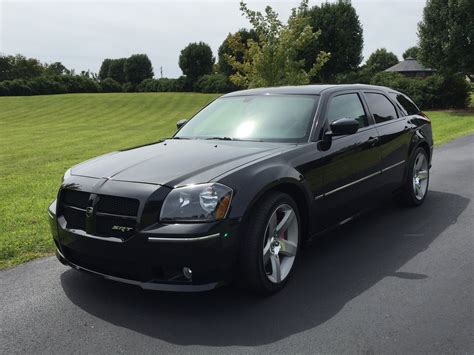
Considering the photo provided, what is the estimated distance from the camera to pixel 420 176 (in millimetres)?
6480

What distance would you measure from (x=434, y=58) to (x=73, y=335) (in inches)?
985

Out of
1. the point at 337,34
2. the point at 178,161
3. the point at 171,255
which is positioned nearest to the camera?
the point at 171,255

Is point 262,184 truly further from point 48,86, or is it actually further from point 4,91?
point 48,86

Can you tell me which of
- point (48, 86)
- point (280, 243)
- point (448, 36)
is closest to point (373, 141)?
point (280, 243)

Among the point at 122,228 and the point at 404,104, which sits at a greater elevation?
the point at 404,104

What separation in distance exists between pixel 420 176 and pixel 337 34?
35.6 metres

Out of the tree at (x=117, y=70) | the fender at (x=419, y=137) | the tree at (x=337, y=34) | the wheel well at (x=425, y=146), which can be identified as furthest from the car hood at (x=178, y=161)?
the tree at (x=117, y=70)

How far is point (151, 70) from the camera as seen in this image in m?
95.1

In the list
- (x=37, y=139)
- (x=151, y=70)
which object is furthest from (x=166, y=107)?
(x=151, y=70)

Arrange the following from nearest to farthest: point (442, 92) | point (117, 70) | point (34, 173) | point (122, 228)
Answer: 1. point (122, 228)
2. point (34, 173)
3. point (442, 92)
4. point (117, 70)

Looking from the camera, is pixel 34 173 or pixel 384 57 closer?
pixel 34 173

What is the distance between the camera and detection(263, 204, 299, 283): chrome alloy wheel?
3.75 metres

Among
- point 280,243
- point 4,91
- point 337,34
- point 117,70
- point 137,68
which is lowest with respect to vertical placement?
point 4,91

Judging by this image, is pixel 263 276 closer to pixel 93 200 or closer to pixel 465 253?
pixel 93 200
